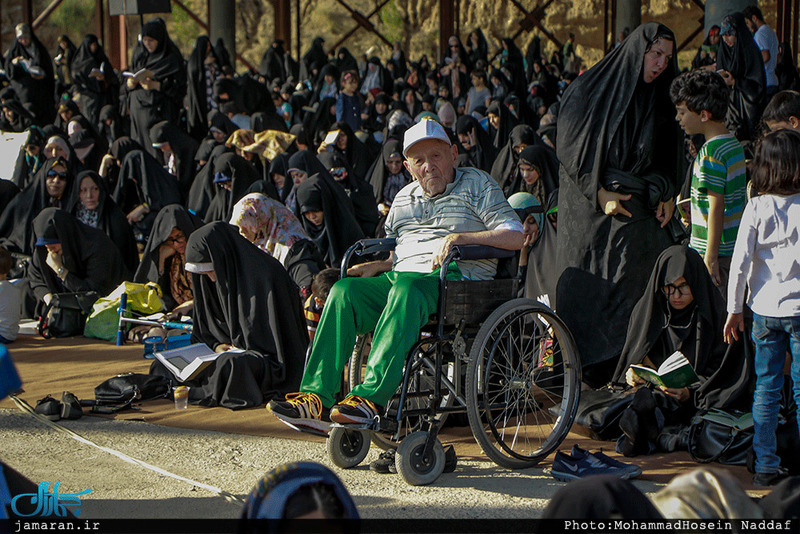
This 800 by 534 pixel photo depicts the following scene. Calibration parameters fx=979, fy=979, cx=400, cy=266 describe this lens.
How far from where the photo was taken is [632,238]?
4867 millimetres

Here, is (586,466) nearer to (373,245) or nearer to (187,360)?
(373,245)

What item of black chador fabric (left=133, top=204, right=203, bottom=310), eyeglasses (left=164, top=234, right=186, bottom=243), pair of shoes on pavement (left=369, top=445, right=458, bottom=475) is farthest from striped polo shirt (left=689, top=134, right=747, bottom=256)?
eyeglasses (left=164, top=234, right=186, bottom=243)

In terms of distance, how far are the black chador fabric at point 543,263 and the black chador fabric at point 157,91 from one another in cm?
771

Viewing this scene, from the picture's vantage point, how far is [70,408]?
4867 millimetres

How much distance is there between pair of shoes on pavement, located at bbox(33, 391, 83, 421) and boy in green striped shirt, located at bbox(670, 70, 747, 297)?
3.12 m

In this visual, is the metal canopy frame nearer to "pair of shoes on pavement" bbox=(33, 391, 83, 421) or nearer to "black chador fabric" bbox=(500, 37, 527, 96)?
"black chador fabric" bbox=(500, 37, 527, 96)

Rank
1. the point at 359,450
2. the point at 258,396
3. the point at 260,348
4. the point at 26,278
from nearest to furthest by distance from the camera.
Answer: the point at 359,450, the point at 258,396, the point at 260,348, the point at 26,278

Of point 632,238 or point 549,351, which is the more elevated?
point 632,238

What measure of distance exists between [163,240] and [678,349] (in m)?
4.19

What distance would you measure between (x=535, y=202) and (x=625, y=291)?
1954mm

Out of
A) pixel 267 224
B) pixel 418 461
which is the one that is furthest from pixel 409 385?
pixel 267 224

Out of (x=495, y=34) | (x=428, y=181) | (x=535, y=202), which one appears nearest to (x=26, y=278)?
(x=535, y=202)

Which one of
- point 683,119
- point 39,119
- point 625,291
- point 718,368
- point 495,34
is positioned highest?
point 495,34

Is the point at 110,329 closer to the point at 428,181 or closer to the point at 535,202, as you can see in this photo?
the point at 535,202
